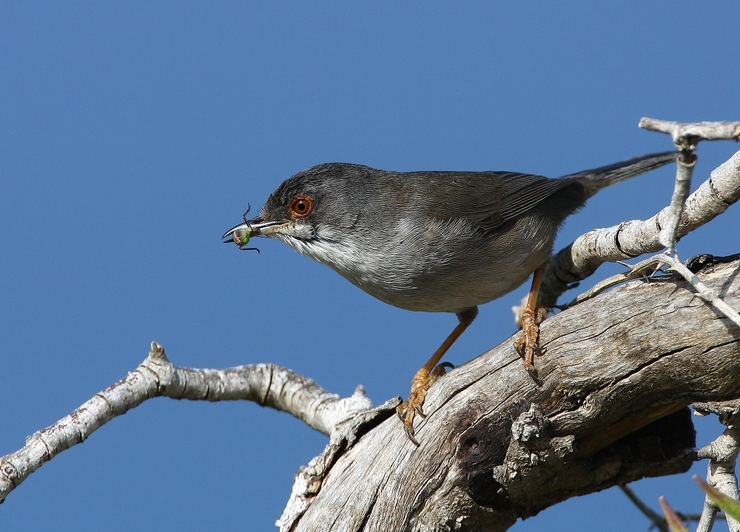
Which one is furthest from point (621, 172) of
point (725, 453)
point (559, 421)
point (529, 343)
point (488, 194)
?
point (725, 453)

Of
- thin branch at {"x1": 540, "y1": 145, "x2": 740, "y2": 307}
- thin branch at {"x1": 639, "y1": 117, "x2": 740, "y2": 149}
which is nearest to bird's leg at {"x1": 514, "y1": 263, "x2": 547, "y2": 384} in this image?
thin branch at {"x1": 540, "y1": 145, "x2": 740, "y2": 307}

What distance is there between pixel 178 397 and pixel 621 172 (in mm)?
3708

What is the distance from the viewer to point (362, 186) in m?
5.36

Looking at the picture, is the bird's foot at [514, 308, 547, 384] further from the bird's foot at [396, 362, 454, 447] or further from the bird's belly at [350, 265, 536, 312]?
the bird's foot at [396, 362, 454, 447]

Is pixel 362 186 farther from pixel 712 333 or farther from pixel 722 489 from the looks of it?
pixel 722 489

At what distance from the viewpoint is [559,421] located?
4.10 meters

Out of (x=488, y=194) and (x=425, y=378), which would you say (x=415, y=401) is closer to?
(x=425, y=378)

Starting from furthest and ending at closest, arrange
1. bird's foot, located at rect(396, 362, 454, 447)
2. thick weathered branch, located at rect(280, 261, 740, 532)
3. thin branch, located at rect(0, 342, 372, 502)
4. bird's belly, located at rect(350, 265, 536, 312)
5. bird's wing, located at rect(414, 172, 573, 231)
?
bird's wing, located at rect(414, 172, 573, 231), bird's belly, located at rect(350, 265, 536, 312), bird's foot, located at rect(396, 362, 454, 447), thin branch, located at rect(0, 342, 372, 502), thick weathered branch, located at rect(280, 261, 740, 532)

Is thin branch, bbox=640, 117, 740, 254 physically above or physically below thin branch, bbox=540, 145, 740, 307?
below

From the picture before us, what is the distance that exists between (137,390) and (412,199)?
224 centimetres

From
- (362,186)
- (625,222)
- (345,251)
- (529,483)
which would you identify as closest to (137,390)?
(345,251)

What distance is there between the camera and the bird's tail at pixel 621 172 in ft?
18.8

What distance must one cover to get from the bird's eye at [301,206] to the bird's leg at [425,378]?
1.35 metres

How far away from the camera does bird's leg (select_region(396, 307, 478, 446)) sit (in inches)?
178
